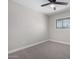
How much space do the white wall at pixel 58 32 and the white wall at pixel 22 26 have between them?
123 centimetres

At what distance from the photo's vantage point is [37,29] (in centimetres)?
430

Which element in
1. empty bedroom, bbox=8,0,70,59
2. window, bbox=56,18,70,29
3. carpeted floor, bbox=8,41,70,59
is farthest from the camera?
window, bbox=56,18,70,29

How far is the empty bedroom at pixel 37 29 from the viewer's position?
2.64 meters

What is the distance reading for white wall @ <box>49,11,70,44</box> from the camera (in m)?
4.34

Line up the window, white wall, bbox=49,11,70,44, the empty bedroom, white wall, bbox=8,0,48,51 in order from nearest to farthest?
the empty bedroom
white wall, bbox=8,0,48,51
white wall, bbox=49,11,70,44
the window

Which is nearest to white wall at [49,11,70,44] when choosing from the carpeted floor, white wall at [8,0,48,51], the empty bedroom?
the empty bedroom

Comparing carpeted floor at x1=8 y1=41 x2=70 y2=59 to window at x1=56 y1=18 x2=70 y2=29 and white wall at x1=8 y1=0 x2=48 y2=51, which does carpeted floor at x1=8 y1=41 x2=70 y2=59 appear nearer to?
white wall at x1=8 y1=0 x2=48 y2=51

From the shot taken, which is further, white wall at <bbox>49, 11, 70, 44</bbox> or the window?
the window

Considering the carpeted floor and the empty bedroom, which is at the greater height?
the empty bedroom

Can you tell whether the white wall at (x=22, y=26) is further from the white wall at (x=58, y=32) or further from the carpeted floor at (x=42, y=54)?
the white wall at (x=58, y=32)

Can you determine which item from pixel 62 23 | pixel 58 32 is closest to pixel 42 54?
pixel 58 32
